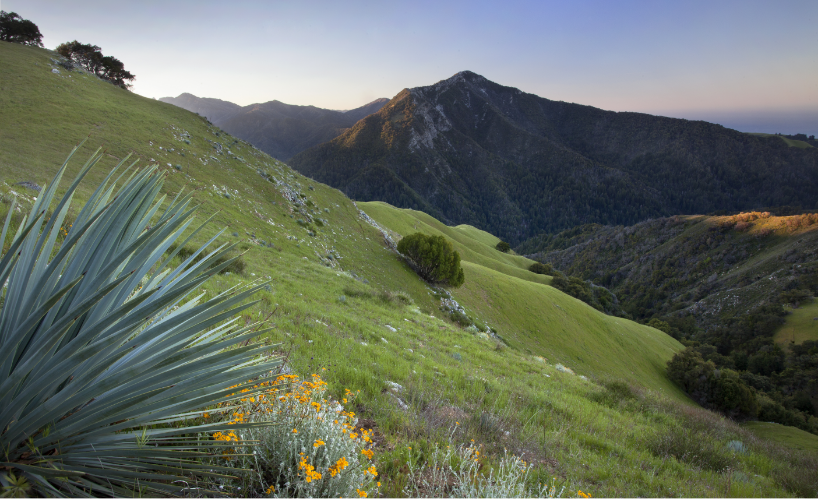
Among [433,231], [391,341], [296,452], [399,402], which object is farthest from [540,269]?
[296,452]

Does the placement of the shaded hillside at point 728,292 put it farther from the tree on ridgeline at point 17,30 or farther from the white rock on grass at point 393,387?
the tree on ridgeline at point 17,30

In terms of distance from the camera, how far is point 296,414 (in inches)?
105

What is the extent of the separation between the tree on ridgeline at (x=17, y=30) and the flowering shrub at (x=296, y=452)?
47.2 m

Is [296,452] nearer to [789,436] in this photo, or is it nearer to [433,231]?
[789,436]

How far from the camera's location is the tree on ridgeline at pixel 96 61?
32.2 meters

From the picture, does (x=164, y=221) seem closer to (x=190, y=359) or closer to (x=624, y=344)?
(x=190, y=359)

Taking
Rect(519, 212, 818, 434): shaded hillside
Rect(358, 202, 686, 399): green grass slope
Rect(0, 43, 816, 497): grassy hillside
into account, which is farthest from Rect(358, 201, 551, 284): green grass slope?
Rect(519, 212, 818, 434): shaded hillside

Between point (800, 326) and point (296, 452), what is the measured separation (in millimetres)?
115324

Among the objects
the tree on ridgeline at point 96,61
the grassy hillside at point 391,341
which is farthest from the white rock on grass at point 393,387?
the tree on ridgeline at point 96,61

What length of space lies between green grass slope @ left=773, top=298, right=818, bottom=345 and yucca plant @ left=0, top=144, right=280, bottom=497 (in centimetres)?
10800

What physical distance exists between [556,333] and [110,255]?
3085 cm

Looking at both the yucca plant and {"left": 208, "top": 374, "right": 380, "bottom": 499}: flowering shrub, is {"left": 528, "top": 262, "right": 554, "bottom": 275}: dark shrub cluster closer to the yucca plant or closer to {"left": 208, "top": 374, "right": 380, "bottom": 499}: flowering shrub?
{"left": 208, "top": 374, "right": 380, "bottom": 499}: flowering shrub

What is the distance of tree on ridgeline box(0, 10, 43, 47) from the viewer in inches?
1184

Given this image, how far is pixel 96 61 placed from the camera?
33.6m
